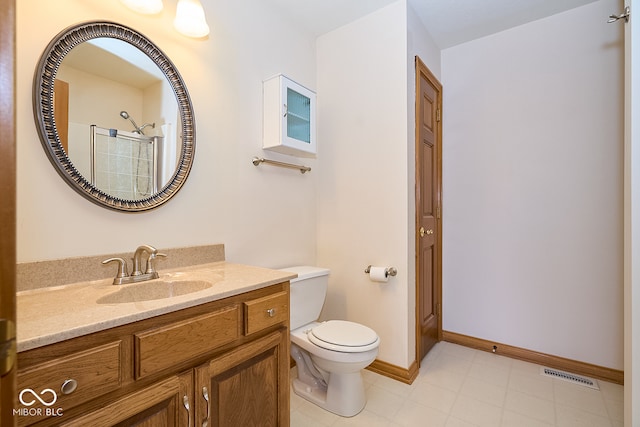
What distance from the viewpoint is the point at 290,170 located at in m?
2.10

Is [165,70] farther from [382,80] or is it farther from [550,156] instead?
[550,156]

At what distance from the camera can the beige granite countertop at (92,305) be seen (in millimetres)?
702

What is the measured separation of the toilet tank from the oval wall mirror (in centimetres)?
85

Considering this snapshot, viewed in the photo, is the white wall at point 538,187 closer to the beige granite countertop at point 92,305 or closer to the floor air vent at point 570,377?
the floor air vent at point 570,377

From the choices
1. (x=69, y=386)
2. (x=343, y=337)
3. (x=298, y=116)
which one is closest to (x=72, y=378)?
(x=69, y=386)

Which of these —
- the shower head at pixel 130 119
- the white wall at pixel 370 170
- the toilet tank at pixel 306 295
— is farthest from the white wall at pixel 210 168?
the toilet tank at pixel 306 295

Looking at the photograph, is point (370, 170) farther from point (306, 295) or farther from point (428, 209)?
point (306, 295)

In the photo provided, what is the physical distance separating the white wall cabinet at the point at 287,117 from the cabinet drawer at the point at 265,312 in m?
0.97

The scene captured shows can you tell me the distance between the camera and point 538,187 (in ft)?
7.12

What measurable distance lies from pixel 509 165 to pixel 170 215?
7.82 ft

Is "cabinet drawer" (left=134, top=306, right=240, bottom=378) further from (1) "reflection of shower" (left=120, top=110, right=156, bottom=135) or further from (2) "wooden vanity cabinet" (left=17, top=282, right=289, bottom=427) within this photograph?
(1) "reflection of shower" (left=120, top=110, right=156, bottom=135)

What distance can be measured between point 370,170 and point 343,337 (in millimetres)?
1124

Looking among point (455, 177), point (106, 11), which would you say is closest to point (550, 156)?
point (455, 177)

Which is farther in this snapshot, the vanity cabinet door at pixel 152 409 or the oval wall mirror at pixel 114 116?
the oval wall mirror at pixel 114 116
